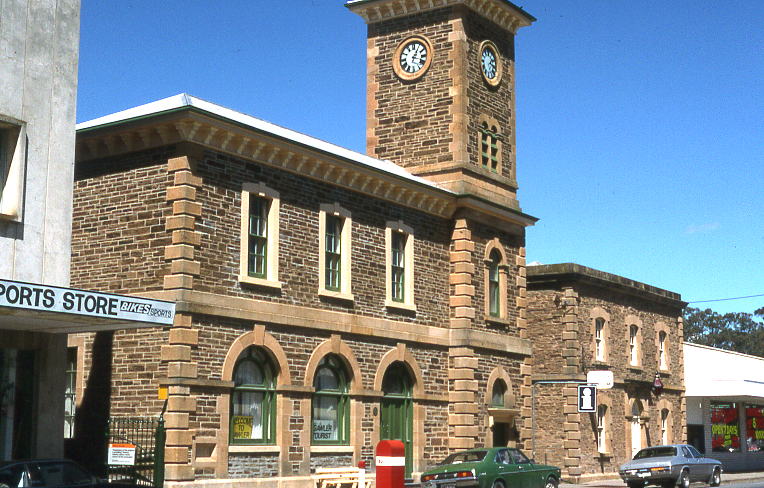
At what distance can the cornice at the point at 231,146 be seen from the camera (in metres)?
23.7

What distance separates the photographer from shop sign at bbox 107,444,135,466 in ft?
70.7

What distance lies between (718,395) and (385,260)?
2240 cm

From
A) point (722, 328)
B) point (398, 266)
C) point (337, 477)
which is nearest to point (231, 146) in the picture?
point (398, 266)

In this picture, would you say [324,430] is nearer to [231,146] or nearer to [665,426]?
[231,146]

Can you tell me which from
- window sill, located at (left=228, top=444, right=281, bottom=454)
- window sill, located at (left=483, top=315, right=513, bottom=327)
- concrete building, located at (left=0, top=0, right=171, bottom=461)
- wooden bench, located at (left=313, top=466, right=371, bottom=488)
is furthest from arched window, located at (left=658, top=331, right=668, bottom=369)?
concrete building, located at (left=0, top=0, right=171, bottom=461)

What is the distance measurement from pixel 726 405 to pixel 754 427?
2.39m

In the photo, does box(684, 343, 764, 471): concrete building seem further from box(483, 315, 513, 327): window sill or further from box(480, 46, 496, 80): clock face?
box(480, 46, 496, 80): clock face

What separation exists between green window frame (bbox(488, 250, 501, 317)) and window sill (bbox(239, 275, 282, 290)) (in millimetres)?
9623

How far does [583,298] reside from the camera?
1549 inches

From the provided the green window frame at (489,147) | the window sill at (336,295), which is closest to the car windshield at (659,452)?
the green window frame at (489,147)

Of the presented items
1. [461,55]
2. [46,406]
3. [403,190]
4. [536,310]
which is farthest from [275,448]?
[536,310]

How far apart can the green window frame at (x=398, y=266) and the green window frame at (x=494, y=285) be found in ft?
12.9

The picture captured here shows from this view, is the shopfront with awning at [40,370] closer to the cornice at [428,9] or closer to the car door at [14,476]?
the car door at [14,476]

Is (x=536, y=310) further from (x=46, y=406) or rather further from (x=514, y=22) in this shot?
(x=46, y=406)
